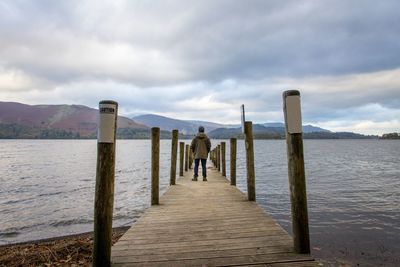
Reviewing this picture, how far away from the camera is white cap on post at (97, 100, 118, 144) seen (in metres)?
3.38

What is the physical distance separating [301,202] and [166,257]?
1858 millimetres

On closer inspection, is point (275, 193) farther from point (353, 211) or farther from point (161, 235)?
point (161, 235)

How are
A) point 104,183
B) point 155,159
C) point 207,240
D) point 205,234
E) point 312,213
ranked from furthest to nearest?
point 312,213, point 155,159, point 205,234, point 207,240, point 104,183

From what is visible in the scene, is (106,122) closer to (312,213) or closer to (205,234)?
(205,234)

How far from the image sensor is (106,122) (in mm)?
3406

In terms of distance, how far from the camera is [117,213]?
1136 centimetres

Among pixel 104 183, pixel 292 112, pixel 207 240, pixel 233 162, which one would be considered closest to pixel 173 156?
pixel 233 162

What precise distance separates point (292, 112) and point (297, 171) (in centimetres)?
76

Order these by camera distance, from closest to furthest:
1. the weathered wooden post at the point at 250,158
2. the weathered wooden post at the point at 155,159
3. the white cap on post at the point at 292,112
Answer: the white cap on post at the point at 292,112 < the weathered wooden post at the point at 250,158 < the weathered wooden post at the point at 155,159

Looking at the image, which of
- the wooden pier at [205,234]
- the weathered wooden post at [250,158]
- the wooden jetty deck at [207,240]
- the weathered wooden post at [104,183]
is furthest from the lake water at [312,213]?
the weathered wooden post at [104,183]

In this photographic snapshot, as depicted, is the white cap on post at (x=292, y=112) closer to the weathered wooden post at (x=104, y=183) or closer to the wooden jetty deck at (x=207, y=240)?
the wooden jetty deck at (x=207, y=240)

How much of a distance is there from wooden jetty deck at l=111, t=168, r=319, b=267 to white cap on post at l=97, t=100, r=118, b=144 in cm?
152

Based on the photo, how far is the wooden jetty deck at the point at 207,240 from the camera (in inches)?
138

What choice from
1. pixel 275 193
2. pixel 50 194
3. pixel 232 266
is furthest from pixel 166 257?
pixel 50 194
